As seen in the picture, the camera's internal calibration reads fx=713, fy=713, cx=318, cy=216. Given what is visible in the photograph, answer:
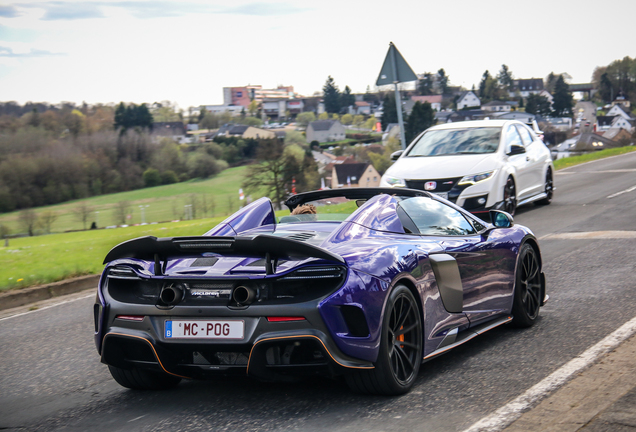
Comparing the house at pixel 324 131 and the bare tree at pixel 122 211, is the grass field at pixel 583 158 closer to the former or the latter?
the bare tree at pixel 122 211

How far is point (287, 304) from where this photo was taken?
12.5 feet

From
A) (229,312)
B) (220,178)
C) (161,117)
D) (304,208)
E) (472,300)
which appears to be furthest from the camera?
(161,117)

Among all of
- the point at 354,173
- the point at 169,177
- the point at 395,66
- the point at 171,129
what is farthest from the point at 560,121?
the point at 395,66

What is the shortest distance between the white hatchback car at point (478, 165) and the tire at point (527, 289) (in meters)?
5.72

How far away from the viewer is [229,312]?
3.85 metres

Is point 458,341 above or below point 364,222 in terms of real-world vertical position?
below

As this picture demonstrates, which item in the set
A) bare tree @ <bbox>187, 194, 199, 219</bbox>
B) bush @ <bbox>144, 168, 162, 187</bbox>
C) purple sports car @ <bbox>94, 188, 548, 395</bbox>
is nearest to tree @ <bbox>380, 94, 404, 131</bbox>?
bush @ <bbox>144, 168, 162, 187</bbox>

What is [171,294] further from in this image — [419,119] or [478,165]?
[419,119]

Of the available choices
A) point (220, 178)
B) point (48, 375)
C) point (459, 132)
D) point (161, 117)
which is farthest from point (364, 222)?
point (161, 117)

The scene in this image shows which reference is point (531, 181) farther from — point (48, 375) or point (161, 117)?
point (161, 117)

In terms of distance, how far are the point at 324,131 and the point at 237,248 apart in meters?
182

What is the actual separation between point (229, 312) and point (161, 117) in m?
173

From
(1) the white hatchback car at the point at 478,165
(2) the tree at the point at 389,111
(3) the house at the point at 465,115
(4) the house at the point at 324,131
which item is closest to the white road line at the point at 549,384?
(1) the white hatchback car at the point at 478,165

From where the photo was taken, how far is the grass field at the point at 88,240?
10.4m
